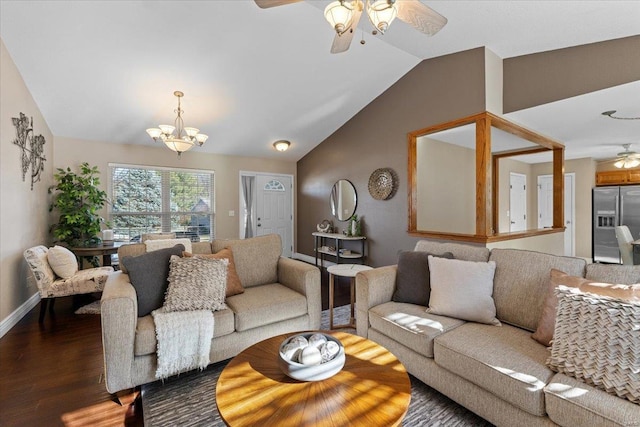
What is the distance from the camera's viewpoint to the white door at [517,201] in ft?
21.0

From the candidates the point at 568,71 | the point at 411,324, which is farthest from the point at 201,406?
the point at 568,71

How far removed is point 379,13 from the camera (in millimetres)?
1620

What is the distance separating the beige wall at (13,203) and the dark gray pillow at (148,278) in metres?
1.85

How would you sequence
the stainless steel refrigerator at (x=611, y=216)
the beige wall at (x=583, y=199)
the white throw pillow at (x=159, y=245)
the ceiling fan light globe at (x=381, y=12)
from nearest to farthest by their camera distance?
the ceiling fan light globe at (x=381, y=12)
the white throw pillow at (x=159, y=245)
the stainless steel refrigerator at (x=611, y=216)
the beige wall at (x=583, y=199)

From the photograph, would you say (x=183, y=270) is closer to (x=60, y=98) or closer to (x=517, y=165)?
(x=60, y=98)

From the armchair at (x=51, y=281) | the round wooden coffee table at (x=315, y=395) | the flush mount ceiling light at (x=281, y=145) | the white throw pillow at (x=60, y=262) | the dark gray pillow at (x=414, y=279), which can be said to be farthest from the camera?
the flush mount ceiling light at (x=281, y=145)

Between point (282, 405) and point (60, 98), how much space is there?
4.75 metres

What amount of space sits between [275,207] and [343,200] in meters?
1.85

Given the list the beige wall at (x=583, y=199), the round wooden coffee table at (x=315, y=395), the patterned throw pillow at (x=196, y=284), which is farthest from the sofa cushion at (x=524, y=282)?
the beige wall at (x=583, y=199)

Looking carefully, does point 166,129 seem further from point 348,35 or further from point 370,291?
point 370,291

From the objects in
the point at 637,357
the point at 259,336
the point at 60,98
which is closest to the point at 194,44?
the point at 60,98

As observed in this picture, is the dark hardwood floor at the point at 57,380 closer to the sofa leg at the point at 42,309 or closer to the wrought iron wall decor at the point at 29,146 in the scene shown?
the sofa leg at the point at 42,309

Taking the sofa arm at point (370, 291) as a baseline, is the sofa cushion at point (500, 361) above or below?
below

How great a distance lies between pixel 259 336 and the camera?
7.57 feet
